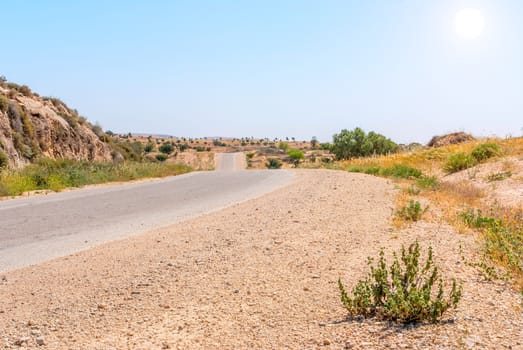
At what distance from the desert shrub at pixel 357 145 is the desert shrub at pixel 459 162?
2306cm

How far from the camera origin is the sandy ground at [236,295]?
3.90 metres

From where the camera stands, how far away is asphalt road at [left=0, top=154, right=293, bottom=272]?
7.98 m

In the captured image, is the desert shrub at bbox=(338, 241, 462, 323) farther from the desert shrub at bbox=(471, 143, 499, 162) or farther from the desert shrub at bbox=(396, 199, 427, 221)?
the desert shrub at bbox=(471, 143, 499, 162)

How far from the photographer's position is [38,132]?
26.6 meters

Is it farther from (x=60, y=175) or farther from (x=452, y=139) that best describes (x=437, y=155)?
(x=60, y=175)

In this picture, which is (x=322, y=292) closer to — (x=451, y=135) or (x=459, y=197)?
(x=459, y=197)

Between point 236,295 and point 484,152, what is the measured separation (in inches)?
762

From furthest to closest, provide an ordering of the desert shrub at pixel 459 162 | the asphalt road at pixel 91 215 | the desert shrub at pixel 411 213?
the desert shrub at pixel 459 162
the desert shrub at pixel 411 213
the asphalt road at pixel 91 215

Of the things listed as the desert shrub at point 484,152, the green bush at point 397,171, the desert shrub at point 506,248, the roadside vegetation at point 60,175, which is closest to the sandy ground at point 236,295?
the desert shrub at point 506,248

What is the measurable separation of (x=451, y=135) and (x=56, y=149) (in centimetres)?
2751

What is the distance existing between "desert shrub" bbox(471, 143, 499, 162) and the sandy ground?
582 inches

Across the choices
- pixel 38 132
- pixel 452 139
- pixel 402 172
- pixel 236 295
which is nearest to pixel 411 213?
pixel 236 295

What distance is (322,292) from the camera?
498cm

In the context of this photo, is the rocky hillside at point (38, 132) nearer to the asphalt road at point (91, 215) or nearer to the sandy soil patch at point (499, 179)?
the asphalt road at point (91, 215)
